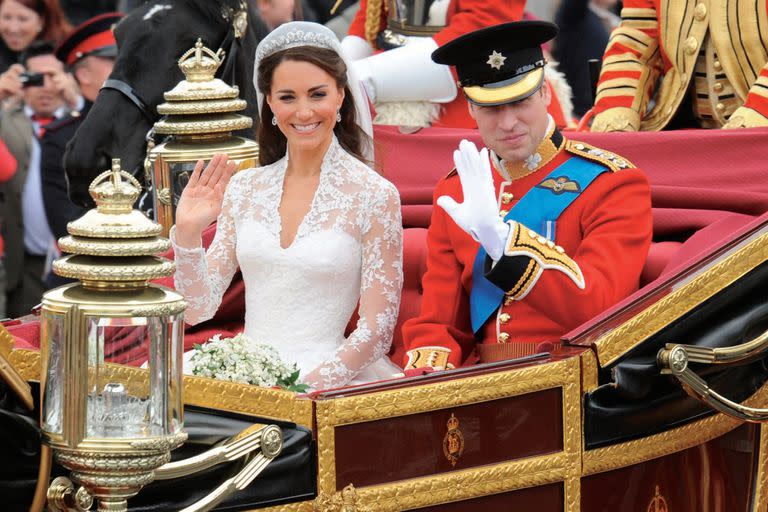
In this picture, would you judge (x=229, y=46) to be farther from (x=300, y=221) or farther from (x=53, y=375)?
(x=53, y=375)

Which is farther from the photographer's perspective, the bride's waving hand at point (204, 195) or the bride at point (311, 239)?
the bride at point (311, 239)

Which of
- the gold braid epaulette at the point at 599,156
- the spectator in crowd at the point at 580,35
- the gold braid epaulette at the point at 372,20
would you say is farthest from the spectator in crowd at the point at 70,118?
the gold braid epaulette at the point at 599,156

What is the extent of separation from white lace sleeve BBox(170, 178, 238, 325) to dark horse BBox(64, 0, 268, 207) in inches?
35.0

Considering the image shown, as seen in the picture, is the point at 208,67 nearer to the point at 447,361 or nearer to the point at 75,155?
the point at 75,155

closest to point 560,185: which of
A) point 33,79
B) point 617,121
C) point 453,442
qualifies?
point 453,442

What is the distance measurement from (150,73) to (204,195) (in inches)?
49.5

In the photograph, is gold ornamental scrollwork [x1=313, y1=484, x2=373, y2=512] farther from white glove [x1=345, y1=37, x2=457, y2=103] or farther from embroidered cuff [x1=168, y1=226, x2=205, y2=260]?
white glove [x1=345, y1=37, x2=457, y2=103]

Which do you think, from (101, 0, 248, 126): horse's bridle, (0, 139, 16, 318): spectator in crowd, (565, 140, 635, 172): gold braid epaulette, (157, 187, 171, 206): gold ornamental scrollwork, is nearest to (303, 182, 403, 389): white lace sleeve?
(565, 140, 635, 172): gold braid epaulette

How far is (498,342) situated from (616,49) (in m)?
1.28

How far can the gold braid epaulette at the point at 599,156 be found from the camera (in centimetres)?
340

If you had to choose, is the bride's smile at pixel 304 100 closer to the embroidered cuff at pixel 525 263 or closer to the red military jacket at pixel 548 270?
the red military jacket at pixel 548 270

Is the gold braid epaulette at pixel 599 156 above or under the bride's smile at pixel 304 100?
under

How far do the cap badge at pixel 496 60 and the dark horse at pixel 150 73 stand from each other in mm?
1165

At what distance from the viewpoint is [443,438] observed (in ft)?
9.45
